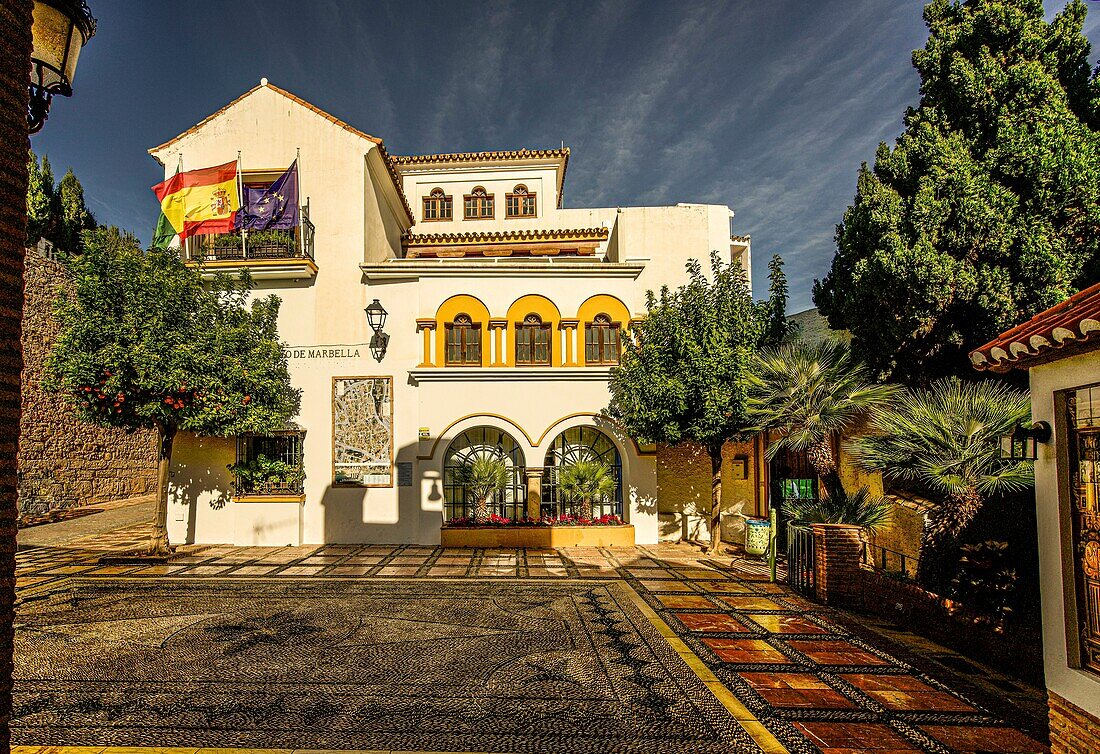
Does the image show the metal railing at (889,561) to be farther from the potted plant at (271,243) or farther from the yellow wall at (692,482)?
the potted plant at (271,243)

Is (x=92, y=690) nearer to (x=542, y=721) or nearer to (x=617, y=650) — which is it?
(x=542, y=721)

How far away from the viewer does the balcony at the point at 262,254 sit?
14.8 meters

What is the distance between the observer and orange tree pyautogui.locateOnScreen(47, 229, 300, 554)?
11914mm

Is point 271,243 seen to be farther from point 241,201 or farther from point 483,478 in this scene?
point 483,478

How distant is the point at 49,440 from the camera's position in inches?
763

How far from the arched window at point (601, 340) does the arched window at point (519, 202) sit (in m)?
8.25

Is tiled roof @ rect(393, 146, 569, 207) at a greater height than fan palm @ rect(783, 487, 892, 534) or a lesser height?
greater

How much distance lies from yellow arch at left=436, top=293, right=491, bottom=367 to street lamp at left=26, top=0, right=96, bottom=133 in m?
11.4

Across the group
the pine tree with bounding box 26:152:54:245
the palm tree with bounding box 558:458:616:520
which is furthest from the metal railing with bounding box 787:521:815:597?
the pine tree with bounding box 26:152:54:245

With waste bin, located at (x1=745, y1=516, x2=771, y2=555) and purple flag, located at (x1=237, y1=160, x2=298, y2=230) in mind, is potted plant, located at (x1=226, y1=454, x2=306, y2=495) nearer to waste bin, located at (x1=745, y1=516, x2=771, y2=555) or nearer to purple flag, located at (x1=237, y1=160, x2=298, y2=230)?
purple flag, located at (x1=237, y1=160, x2=298, y2=230)

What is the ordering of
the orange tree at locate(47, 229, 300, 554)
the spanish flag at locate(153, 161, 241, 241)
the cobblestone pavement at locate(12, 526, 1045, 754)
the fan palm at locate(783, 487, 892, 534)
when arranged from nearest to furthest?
1. the cobblestone pavement at locate(12, 526, 1045, 754)
2. the fan palm at locate(783, 487, 892, 534)
3. the orange tree at locate(47, 229, 300, 554)
4. the spanish flag at locate(153, 161, 241, 241)

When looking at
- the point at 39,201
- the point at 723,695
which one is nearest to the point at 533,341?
the point at 723,695

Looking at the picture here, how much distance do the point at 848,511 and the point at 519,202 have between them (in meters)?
15.9

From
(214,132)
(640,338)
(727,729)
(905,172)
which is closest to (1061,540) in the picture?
(727,729)
